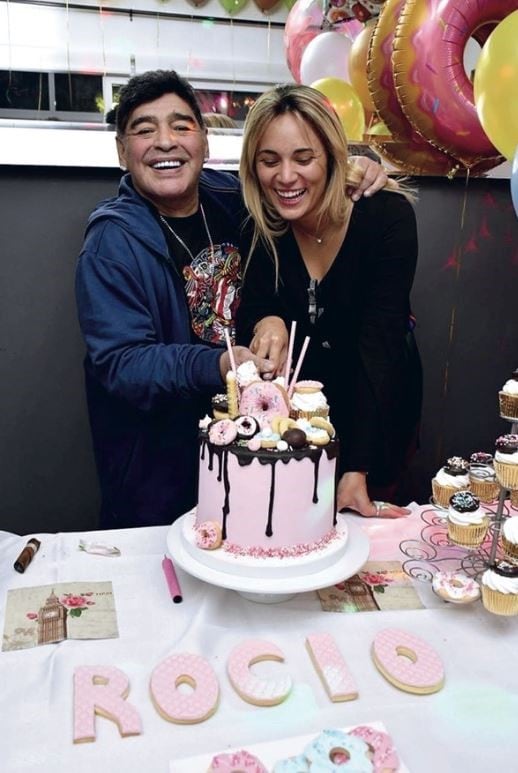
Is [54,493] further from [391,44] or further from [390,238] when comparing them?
[391,44]

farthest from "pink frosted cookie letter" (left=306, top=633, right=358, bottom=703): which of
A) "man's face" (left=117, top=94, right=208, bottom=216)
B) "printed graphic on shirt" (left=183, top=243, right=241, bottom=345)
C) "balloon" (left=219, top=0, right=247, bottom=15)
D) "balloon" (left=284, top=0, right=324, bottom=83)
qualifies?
"balloon" (left=219, top=0, right=247, bottom=15)

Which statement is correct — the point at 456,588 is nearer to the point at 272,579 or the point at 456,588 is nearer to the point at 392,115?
the point at 272,579

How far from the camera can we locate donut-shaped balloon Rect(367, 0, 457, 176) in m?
2.09

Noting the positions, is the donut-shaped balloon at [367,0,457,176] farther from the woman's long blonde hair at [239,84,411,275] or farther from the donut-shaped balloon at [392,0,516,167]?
the woman's long blonde hair at [239,84,411,275]

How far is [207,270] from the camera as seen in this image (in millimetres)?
1681

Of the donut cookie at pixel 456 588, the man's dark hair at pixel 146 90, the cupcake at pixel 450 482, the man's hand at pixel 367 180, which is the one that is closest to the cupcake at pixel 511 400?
the cupcake at pixel 450 482

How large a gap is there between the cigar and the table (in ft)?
0.04

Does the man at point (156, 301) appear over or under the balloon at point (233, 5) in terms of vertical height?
under

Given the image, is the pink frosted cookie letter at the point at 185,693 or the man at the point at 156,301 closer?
the pink frosted cookie letter at the point at 185,693

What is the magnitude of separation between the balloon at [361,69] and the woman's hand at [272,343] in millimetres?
1346

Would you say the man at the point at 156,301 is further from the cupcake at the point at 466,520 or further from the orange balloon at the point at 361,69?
the orange balloon at the point at 361,69

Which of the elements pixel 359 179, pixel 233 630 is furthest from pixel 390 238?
pixel 233 630

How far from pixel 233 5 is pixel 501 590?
17.1 ft

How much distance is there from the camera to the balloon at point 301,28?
2.89 metres
